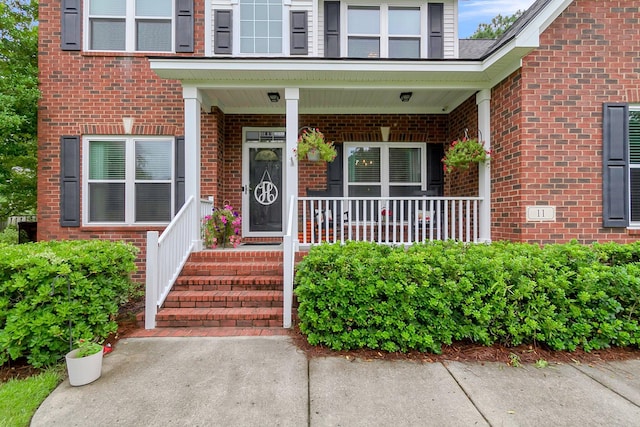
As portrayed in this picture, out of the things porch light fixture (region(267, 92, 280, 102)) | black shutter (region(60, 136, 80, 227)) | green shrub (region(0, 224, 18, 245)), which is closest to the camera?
porch light fixture (region(267, 92, 280, 102))

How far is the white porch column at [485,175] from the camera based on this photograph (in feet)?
16.7

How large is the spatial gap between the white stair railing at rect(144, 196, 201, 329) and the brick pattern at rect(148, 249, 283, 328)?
10 cm

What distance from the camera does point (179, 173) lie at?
5.73m

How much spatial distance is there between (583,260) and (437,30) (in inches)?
194

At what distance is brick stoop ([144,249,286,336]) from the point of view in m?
3.82

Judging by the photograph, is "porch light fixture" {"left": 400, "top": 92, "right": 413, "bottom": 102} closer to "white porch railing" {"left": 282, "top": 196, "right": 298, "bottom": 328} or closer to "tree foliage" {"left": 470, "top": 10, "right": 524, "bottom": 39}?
"white porch railing" {"left": 282, "top": 196, "right": 298, "bottom": 328}

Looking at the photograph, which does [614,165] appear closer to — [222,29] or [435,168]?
[435,168]

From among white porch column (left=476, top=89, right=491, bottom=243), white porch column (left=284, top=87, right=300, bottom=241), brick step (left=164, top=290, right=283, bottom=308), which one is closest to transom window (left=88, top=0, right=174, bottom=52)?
white porch column (left=284, top=87, right=300, bottom=241)

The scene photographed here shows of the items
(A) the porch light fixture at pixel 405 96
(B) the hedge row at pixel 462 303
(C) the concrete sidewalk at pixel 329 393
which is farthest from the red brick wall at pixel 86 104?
(B) the hedge row at pixel 462 303

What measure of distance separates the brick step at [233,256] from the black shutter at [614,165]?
4633 millimetres

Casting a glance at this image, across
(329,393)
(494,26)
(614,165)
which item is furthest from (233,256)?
(494,26)

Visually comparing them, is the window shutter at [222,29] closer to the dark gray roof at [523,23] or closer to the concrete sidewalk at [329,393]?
the dark gray roof at [523,23]

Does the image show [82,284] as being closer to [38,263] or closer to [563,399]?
[38,263]

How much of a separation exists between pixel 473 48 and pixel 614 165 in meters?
4.10
